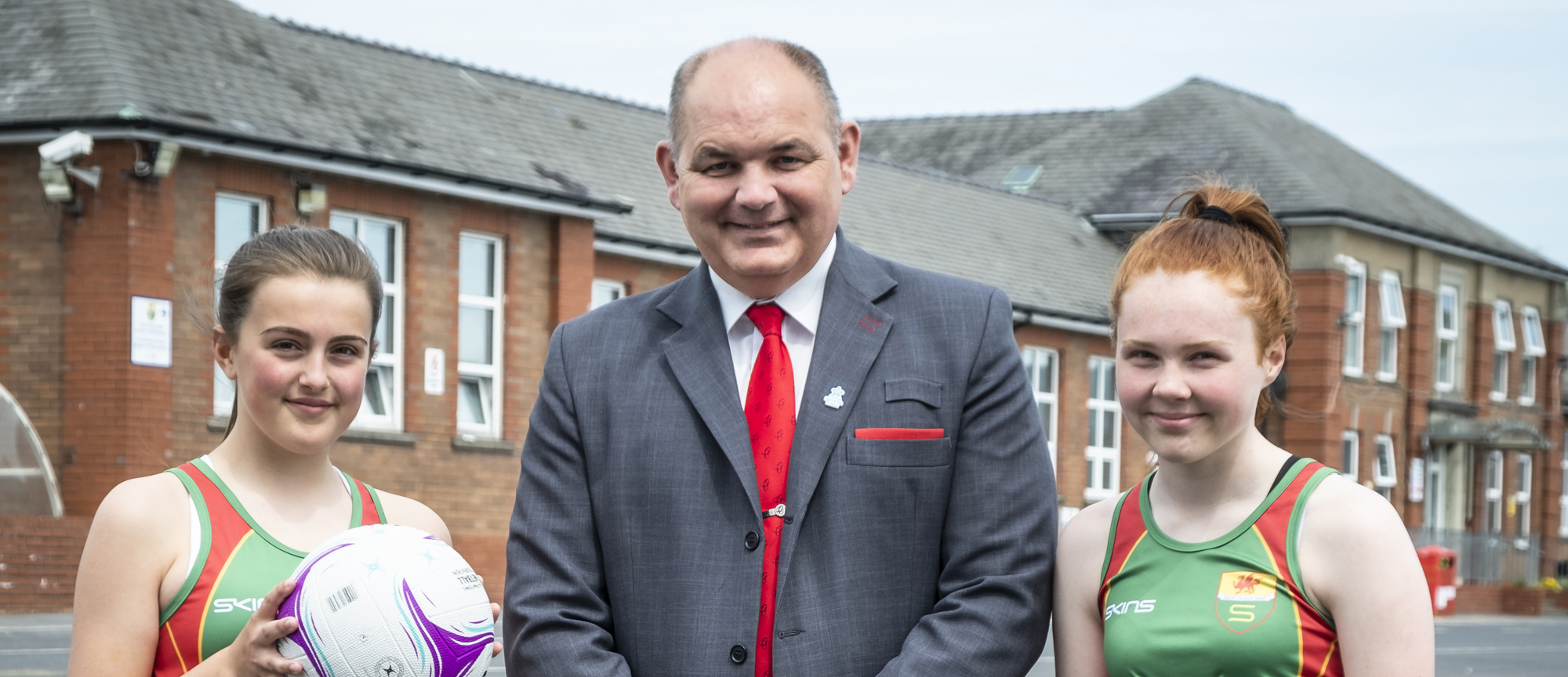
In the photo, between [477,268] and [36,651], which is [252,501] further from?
[477,268]

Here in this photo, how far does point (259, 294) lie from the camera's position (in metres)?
3.97

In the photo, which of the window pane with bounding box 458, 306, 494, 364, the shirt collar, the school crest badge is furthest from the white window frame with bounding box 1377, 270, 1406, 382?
the school crest badge

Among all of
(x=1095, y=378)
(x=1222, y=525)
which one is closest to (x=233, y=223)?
(x=1222, y=525)

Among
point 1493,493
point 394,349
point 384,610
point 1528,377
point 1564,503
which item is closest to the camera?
point 384,610

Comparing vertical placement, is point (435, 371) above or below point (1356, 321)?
below

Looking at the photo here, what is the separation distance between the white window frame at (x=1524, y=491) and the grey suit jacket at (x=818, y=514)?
44.0 m

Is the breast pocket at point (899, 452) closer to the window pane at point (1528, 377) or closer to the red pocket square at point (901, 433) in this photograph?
the red pocket square at point (901, 433)

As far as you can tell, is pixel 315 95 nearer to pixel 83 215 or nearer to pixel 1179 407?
pixel 83 215

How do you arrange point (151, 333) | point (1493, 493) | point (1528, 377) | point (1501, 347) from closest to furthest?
point (151, 333)
point (1493, 493)
point (1501, 347)
point (1528, 377)

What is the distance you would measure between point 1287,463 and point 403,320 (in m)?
19.0

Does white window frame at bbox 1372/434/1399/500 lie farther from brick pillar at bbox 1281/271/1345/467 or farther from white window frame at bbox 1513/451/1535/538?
white window frame at bbox 1513/451/1535/538

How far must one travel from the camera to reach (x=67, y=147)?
59.7ft

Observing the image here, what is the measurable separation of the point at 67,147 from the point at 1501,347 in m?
36.1

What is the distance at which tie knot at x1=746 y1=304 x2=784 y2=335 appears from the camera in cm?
415
